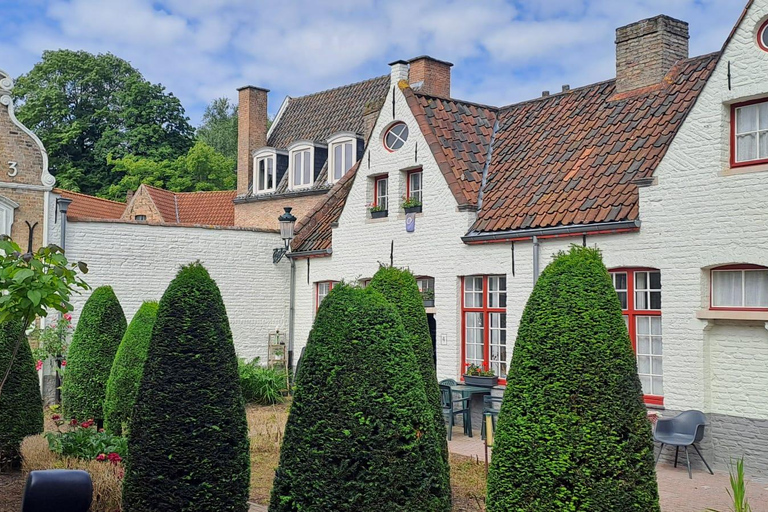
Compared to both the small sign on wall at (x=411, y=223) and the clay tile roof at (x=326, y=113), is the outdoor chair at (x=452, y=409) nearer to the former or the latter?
the small sign on wall at (x=411, y=223)

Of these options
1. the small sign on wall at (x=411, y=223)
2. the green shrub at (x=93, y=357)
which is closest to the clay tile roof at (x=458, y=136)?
the small sign on wall at (x=411, y=223)

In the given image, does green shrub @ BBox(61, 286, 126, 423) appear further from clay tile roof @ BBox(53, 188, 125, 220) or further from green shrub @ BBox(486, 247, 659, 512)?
clay tile roof @ BBox(53, 188, 125, 220)

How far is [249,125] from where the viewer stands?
27.0 meters

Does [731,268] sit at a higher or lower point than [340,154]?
lower

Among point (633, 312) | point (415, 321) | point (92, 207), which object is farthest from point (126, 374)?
point (92, 207)

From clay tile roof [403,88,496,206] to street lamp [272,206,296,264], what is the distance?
4.80m

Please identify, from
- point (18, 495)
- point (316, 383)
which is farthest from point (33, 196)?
point (316, 383)

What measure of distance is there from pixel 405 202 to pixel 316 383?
11897 millimetres

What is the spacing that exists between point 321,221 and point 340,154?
3.50 meters

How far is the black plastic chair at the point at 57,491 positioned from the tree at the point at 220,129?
4173 cm

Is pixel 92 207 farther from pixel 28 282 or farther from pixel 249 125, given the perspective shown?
pixel 28 282

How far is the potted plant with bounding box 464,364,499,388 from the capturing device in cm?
1524

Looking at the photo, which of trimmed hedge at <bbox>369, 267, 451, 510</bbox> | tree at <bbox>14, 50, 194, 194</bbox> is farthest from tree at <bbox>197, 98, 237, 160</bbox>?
trimmed hedge at <bbox>369, 267, 451, 510</bbox>

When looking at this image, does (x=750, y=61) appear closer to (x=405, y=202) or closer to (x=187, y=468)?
(x=405, y=202)
